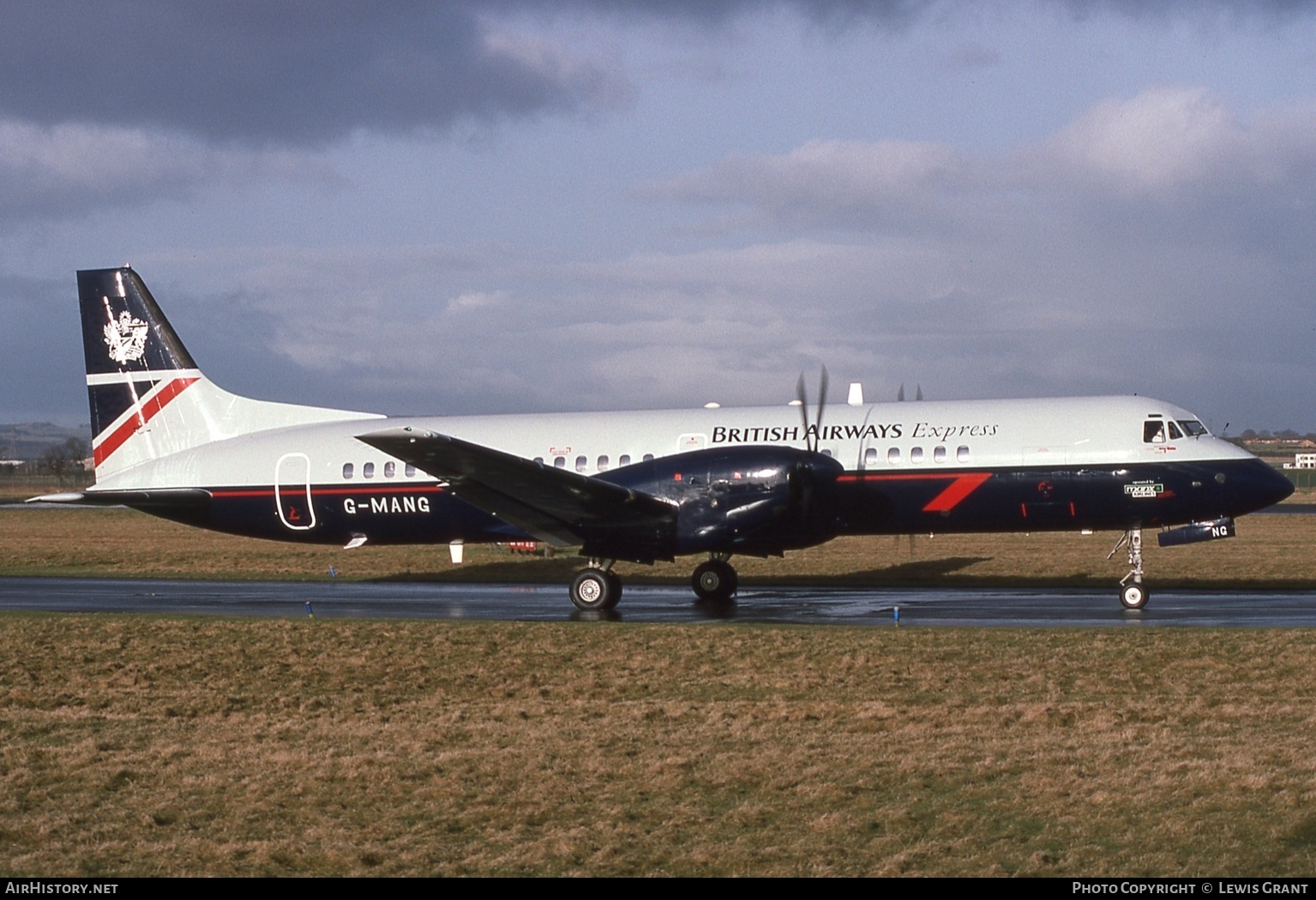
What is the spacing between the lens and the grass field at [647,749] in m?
8.21

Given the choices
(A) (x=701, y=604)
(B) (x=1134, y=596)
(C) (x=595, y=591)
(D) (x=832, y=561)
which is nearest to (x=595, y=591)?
(C) (x=595, y=591)

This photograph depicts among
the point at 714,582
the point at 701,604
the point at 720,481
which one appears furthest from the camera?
the point at 714,582

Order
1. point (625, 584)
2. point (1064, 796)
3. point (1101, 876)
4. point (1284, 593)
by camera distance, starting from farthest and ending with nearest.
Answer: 1. point (625, 584)
2. point (1284, 593)
3. point (1064, 796)
4. point (1101, 876)

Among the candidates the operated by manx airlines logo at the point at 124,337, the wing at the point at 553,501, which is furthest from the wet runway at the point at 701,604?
the operated by manx airlines logo at the point at 124,337

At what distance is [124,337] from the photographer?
25.9 m

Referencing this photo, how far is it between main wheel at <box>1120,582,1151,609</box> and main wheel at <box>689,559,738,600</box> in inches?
272

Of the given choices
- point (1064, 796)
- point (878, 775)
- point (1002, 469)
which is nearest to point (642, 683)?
point (878, 775)

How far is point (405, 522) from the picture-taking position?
24.0 meters

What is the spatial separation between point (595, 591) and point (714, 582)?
285cm

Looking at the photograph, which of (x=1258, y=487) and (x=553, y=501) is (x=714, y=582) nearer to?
(x=553, y=501)

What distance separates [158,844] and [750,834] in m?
3.96

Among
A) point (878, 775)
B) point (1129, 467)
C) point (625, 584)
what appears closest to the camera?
point (878, 775)

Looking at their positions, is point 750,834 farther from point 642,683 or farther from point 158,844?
point 642,683

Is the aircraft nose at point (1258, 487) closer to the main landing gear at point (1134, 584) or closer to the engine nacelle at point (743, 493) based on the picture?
the main landing gear at point (1134, 584)
